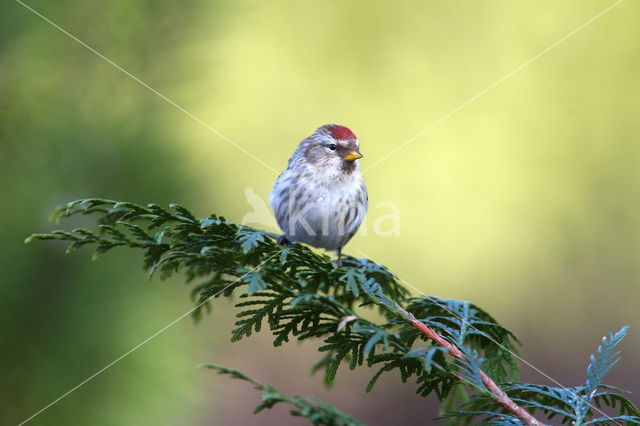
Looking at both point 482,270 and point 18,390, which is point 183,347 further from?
point 482,270

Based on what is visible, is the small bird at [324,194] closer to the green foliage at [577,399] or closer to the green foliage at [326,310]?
the green foliage at [326,310]

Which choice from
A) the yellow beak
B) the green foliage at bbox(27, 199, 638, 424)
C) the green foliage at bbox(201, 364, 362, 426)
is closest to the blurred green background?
the yellow beak

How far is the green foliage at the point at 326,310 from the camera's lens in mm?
969

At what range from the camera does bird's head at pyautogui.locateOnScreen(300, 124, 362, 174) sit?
2314 millimetres

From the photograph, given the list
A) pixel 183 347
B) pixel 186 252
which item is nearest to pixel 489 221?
pixel 183 347

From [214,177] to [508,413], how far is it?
89 cm

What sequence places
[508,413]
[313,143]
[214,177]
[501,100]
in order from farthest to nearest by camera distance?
[501,100]
[313,143]
[214,177]
[508,413]

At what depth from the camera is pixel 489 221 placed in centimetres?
319

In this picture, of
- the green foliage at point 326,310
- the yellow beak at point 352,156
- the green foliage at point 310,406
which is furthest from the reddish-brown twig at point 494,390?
the yellow beak at point 352,156

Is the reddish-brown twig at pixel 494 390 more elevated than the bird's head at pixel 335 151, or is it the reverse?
the bird's head at pixel 335 151

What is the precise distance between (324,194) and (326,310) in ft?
4.07

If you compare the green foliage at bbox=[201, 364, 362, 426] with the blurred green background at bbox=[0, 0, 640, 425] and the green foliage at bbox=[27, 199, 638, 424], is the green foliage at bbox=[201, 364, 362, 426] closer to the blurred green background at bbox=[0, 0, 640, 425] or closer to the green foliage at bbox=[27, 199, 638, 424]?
the green foliage at bbox=[27, 199, 638, 424]

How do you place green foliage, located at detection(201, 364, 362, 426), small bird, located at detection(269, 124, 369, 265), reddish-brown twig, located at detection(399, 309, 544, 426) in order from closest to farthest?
1. green foliage, located at detection(201, 364, 362, 426)
2. reddish-brown twig, located at detection(399, 309, 544, 426)
3. small bird, located at detection(269, 124, 369, 265)

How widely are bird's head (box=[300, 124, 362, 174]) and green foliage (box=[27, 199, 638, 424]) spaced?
1035mm
